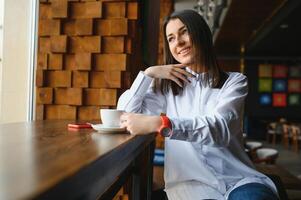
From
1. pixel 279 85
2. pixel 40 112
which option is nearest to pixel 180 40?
pixel 40 112

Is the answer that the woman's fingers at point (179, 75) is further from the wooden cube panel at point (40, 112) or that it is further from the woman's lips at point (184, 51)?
the wooden cube panel at point (40, 112)

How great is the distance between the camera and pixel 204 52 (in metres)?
1.37

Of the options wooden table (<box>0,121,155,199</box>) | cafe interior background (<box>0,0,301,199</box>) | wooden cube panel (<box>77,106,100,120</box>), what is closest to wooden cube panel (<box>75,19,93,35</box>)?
cafe interior background (<box>0,0,301,199</box>)

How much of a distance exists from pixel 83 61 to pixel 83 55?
3cm

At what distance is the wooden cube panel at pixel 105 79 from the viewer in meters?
1.85

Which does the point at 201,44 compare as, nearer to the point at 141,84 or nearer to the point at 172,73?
the point at 172,73

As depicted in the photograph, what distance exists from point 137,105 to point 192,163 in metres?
0.36

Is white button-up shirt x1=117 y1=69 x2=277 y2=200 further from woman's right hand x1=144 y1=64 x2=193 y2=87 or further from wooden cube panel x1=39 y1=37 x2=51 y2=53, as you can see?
wooden cube panel x1=39 y1=37 x2=51 y2=53

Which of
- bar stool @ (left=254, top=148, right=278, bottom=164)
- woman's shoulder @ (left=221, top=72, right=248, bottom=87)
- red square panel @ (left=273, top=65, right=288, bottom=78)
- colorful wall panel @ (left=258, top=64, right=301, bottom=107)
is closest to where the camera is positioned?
woman's shoulder @ (left=221, top=72, right=248, bottom=87)

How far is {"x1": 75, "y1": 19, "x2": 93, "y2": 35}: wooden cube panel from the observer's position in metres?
1.86

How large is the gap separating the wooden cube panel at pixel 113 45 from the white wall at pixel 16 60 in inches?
19.6

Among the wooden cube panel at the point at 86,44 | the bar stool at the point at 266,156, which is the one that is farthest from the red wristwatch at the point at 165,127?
the bar stool at the point at 266,156

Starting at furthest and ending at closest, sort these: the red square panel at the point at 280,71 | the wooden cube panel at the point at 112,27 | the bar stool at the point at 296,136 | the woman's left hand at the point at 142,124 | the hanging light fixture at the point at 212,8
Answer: the red square panel at the point at 280,71, the bar stool at the point at 296,136, the hanging light fixture at the point at 212,8, the wooden cube panel at the point at 112,27, the woman's left hand at the point at 142,124

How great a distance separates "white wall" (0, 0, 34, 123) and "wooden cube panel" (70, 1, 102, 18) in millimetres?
307
